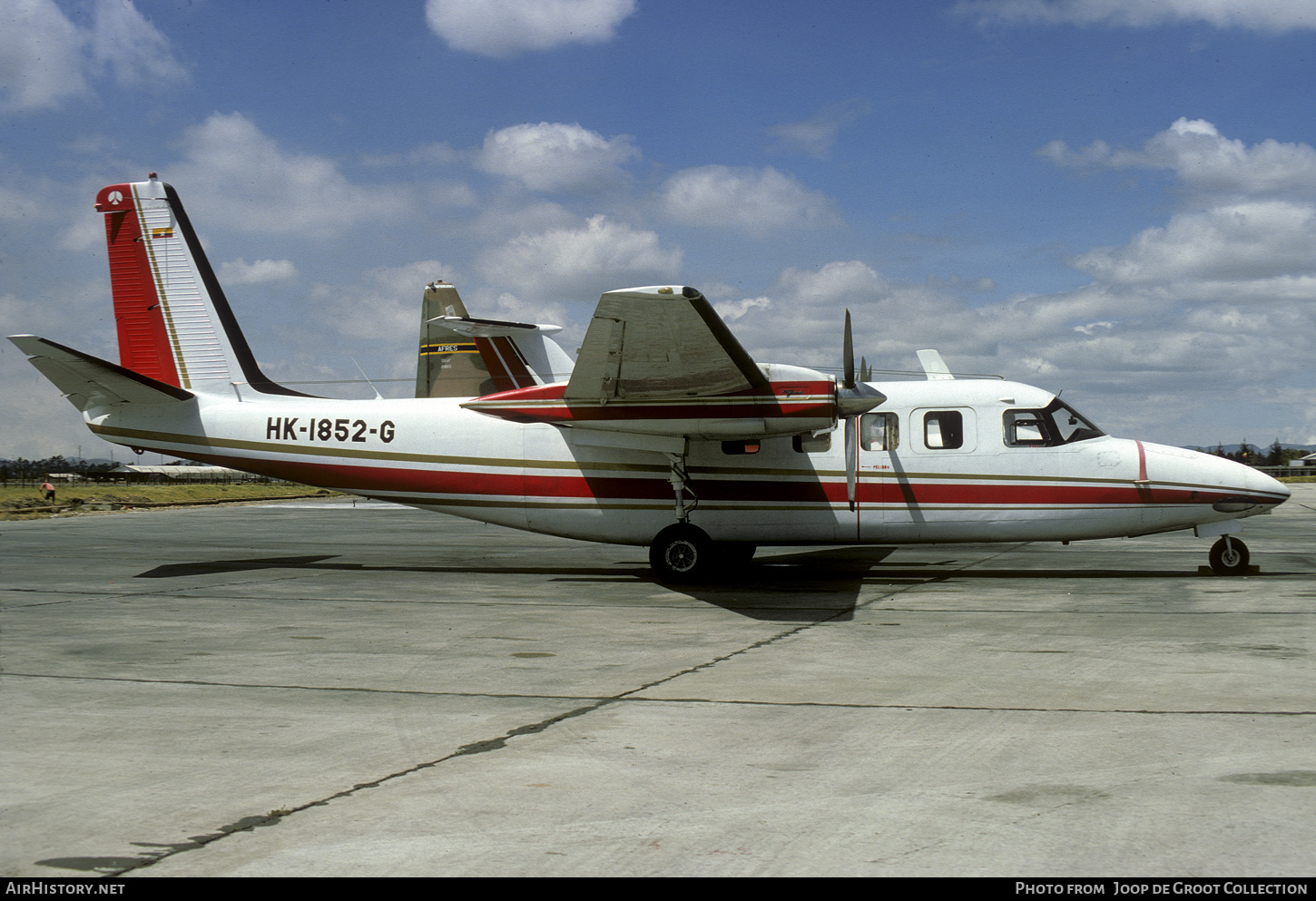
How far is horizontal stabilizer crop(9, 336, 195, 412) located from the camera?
14.4 meters

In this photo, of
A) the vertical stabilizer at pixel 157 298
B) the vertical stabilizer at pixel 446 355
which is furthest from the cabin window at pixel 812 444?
the vertical stabilizer at pixel 446 355

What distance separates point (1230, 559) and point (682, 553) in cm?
841

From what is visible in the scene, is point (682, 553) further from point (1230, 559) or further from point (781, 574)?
point (1230, 559)

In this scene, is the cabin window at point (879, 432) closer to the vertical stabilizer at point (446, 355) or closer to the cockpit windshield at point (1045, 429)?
the cockpit windshield at point (1045, 429)

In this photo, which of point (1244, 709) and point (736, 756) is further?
point (1244, 709)

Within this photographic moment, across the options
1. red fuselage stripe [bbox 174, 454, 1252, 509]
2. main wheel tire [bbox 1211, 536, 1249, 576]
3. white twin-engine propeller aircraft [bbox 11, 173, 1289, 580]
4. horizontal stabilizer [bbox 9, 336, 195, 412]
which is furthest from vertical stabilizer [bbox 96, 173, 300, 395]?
main wheel tire [bbox 1211, 536, 1249, 576]

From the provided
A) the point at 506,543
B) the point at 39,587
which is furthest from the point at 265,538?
the point at 39,587

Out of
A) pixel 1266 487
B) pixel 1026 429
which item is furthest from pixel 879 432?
pixel 1266 487

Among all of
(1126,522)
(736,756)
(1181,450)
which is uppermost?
(1181,450)

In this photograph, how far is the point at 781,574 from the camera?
16.3 meters

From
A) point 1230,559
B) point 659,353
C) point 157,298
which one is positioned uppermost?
point 157,298

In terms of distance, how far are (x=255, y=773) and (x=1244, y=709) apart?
6.25 metres

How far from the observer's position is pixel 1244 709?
666cm
